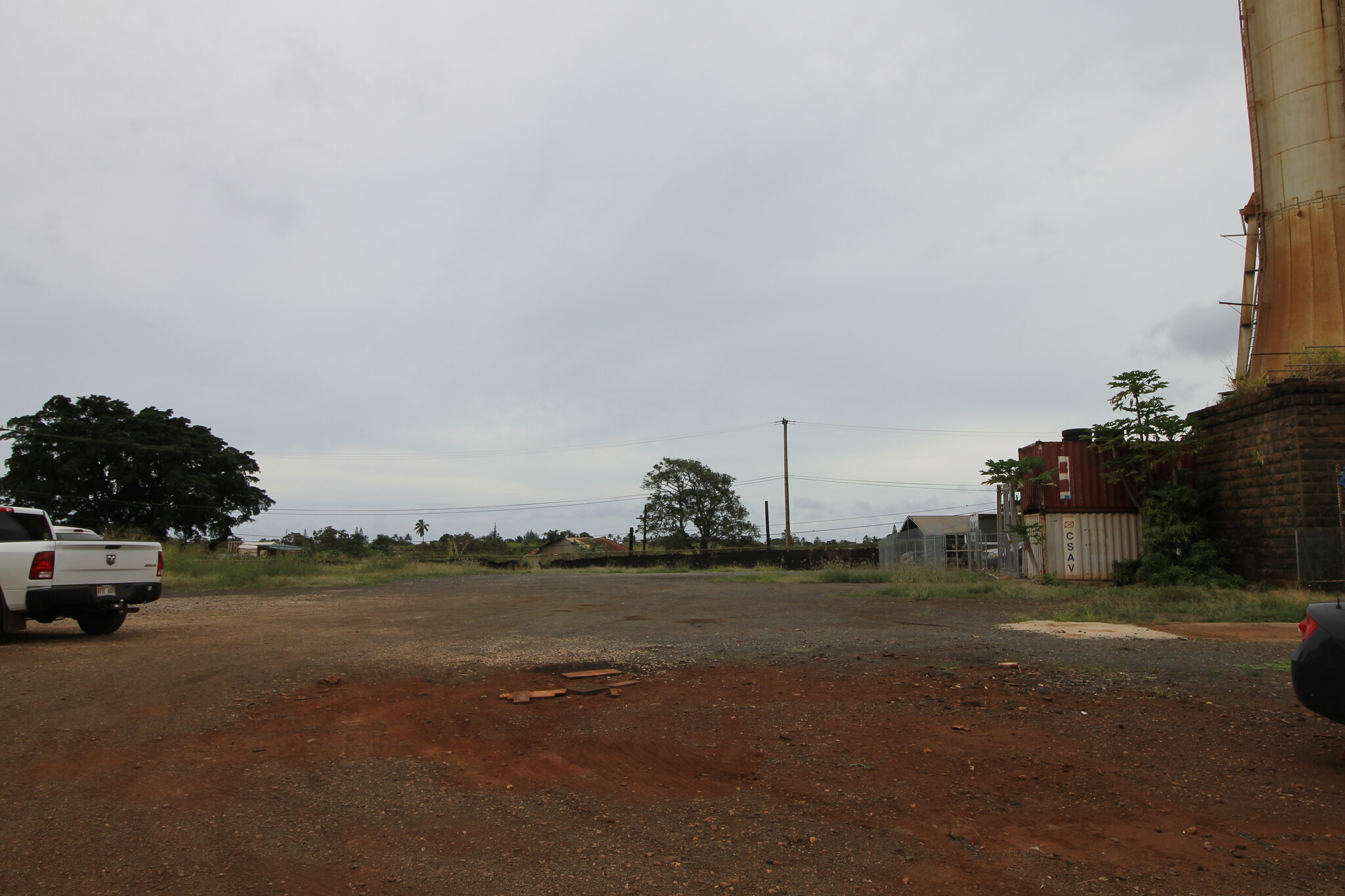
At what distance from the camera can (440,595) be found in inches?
901

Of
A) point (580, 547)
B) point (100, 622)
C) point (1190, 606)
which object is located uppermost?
point (100, 622)

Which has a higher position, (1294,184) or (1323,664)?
(1294,184)

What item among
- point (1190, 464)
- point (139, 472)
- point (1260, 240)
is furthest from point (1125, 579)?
point (139, 472)

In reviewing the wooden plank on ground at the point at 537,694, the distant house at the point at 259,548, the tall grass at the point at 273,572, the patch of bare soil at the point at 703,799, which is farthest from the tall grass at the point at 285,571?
the patch of bare soil at the point at 703,799

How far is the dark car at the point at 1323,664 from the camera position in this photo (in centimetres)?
484

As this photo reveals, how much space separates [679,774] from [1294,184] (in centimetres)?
2441

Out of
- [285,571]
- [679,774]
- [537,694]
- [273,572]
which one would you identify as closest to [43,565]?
[537,694]

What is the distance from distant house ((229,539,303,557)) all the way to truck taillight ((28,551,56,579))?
37.8 metres

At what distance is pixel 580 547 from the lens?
86.2 m

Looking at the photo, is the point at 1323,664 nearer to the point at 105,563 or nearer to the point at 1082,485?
the point at 105,563

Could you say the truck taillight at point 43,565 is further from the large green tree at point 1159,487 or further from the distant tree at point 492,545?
the distant tree at point 492,545

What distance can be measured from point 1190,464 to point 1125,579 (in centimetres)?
367

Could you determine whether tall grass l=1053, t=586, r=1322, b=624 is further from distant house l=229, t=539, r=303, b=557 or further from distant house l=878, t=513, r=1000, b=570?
distant house l=229, t=539, r=303, b=557

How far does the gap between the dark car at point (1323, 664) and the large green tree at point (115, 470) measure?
179ft
